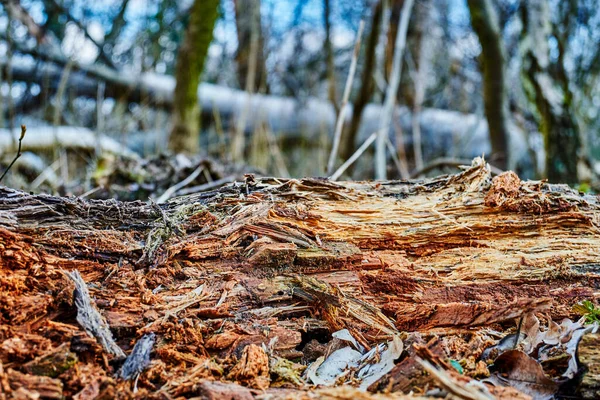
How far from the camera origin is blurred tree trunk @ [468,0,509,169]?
4109mm

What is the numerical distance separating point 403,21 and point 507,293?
10.1 feet

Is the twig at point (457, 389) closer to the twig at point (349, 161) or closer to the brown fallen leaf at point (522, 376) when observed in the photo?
the brown fallen leaf at point (522, 376)

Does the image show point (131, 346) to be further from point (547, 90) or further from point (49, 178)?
point (547, 90)

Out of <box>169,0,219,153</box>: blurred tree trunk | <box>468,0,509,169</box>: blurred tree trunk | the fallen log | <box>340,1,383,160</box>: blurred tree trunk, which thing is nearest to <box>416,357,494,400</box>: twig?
<box>468,0,509,169</box>: blurred tree trunk

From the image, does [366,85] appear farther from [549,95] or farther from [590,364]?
[590,364]

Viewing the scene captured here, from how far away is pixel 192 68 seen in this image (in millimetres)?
4930

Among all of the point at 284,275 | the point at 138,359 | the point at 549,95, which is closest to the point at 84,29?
the point at 549,95

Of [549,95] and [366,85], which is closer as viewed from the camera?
[549,95]

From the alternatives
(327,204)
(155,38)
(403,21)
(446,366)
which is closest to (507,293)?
(446,366)

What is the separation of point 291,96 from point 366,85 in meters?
2.82

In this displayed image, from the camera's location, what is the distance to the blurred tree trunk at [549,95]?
411 cm

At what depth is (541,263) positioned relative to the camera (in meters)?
1.53

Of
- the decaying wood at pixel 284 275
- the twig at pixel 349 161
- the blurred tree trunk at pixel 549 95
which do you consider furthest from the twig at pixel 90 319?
the blurred tree trunk at pixel 549 95

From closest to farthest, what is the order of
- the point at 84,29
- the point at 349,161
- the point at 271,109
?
the point at 349,161
the point at 84,29
the point at 271,109
